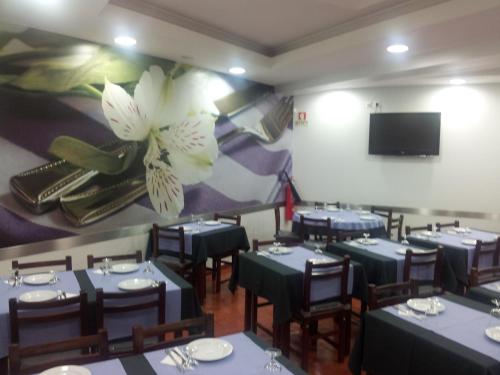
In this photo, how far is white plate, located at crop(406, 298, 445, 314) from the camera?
248 cm

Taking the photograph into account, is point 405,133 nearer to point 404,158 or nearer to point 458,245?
point 404,158

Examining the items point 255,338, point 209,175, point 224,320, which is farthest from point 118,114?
point 255,338

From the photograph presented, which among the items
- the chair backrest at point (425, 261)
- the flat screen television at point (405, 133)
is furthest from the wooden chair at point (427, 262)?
the flat screen television at point (405, 133)

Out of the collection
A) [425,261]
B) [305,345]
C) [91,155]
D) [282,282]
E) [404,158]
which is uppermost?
[404,158]

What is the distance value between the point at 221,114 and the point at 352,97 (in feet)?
7.58

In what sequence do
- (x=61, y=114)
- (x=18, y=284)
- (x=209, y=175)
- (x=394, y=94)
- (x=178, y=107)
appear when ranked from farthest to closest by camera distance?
(x=394, y=94) < (x=209, y=175) < (x=178, y=107) < (x=61, y=114) < (x=18, y=284)

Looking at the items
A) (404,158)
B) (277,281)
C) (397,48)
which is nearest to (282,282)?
(277,281)

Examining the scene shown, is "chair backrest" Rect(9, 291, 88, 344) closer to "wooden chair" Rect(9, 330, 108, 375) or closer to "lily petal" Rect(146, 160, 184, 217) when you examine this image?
"wooden chair" Rect(9, 330, 108, 375)

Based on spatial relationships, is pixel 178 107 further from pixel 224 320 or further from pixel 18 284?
pixel 18 284

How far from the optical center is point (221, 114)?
19.4 feet

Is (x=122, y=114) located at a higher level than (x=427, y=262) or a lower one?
higher

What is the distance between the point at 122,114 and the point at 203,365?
11.2 ft

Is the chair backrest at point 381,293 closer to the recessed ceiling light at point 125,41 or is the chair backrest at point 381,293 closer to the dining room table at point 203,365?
the dining room table at point 203,365

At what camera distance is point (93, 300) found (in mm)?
2559
